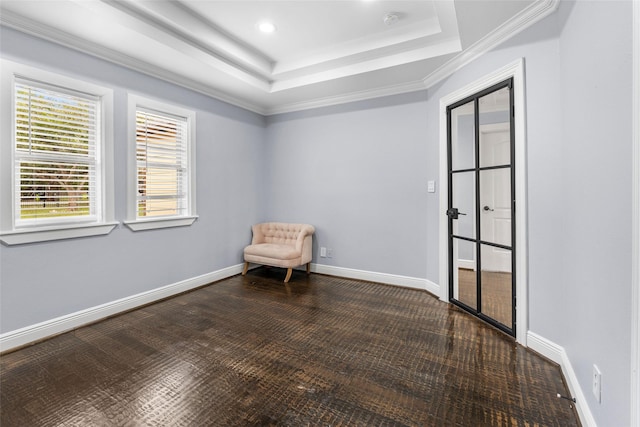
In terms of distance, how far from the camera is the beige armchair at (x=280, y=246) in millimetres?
4195

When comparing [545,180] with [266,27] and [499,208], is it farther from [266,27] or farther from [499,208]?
[266,27]

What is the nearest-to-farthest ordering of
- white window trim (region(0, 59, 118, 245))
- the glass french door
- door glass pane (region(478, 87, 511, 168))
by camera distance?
1. white window trim (region(0, 59, 118, 245))
2. the glass french door
3. door glass pane (region(478, 87, 511, 168))

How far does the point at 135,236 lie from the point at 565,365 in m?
3.94

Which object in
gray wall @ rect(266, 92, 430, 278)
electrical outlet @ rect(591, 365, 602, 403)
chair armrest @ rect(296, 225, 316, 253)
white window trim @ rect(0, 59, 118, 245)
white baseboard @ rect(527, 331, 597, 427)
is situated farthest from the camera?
chair armrest @ rect(296, 225, 316, 253)

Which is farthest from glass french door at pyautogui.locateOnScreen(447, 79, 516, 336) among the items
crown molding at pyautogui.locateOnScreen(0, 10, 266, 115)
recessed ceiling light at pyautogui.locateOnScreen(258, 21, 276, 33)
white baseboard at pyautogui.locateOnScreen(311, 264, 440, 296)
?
crown molding at pyautogui.locateOnScreen(0, 10, 266, 115)

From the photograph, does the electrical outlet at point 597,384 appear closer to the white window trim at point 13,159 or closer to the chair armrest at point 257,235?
the white window trim at point 13,159

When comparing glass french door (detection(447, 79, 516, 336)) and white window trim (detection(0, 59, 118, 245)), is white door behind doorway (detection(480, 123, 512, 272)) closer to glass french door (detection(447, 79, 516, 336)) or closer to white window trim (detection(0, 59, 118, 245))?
glass french door (detection(447, 79, 516, 336))

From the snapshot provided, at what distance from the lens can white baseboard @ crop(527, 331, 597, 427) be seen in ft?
5.09

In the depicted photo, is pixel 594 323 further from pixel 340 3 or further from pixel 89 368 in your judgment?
pixel 89 368

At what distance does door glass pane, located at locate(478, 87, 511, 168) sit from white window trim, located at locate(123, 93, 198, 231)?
132 inches

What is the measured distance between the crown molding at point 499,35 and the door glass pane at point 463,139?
434mm

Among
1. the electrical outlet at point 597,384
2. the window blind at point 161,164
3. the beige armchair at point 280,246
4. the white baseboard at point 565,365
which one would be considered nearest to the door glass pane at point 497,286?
the white baseboard at point 565,365

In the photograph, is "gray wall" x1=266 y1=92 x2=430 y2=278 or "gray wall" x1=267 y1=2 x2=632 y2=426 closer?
"gray wall" x1=267 y1=2 x2=632 y2=426

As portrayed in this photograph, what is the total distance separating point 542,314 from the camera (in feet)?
7.55
